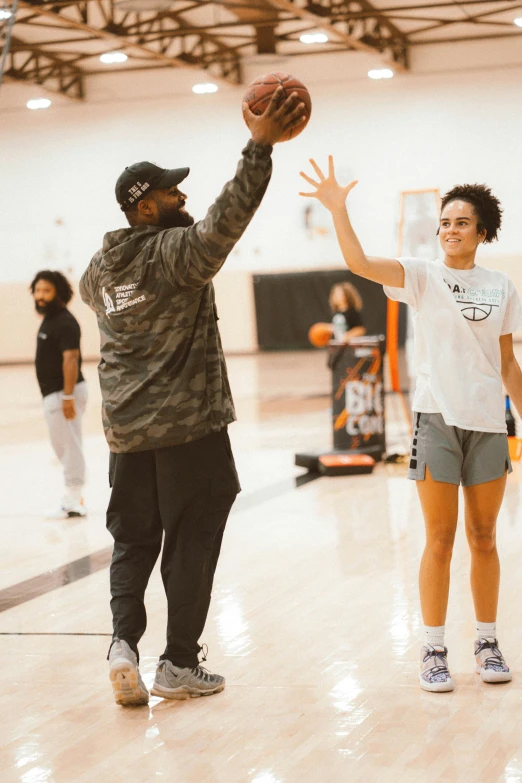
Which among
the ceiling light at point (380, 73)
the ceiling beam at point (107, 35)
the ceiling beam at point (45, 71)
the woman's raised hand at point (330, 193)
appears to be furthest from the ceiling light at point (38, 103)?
the woman's raised hand at point (330, 193)

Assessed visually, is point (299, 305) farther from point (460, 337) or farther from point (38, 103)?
point (460, 337)

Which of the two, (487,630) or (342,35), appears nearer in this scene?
(487,630)

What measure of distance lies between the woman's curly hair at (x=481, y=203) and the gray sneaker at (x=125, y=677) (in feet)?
5.86

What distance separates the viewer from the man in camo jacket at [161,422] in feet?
10.9

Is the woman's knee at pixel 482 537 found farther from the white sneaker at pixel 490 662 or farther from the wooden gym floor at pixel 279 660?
the wooden gym floor at pixel 279 660

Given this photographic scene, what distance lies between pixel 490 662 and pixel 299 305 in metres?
18.0

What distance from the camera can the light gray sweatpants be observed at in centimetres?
688

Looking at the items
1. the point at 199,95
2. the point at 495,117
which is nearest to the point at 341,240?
the point at 495,117

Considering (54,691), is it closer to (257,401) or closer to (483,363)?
(483,363)

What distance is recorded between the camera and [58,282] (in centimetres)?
670

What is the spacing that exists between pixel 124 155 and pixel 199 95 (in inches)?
77.0

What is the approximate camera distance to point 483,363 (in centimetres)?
344

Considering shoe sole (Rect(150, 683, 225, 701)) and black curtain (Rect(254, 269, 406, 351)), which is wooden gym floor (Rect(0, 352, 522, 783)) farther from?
black curtain (Rect(254, 269, 406, 351))

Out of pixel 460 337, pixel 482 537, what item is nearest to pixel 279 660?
pixel 482 537
